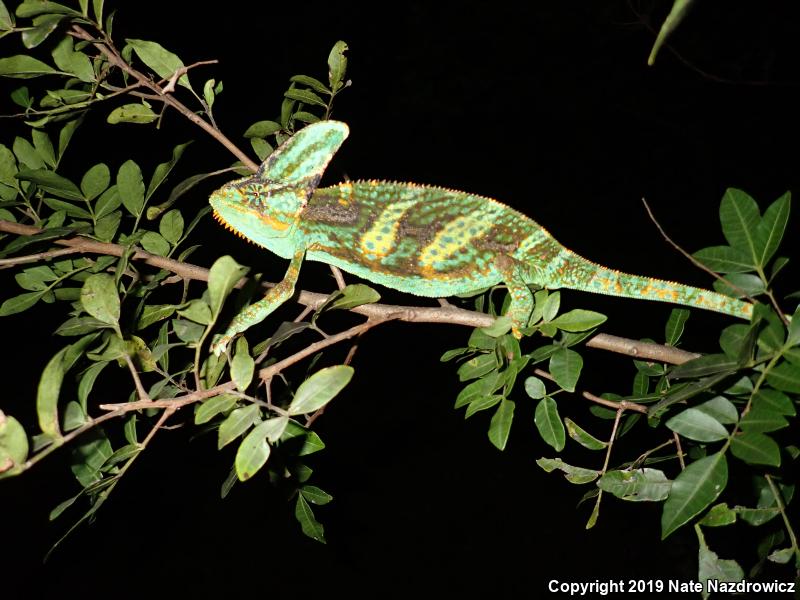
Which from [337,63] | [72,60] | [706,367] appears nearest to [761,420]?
[706,367]

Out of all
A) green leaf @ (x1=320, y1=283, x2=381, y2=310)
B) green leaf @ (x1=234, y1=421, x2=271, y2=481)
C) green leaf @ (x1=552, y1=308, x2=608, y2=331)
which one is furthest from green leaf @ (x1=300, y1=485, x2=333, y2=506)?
green leaf @ (x1=552, y1=308, x2=608, y2=331)

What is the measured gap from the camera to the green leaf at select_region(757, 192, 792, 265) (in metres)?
1.30

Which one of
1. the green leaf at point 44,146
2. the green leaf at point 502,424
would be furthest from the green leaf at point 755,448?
the green leaf at point 44,146

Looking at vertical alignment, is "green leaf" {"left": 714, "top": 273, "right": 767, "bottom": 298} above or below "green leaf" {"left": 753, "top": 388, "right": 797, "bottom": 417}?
above

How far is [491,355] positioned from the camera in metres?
1.64

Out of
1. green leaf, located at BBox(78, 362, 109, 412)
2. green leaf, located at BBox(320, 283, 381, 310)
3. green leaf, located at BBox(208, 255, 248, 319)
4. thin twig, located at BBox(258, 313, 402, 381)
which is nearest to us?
green leaf, located at BBox(208, 255, 248, 319)

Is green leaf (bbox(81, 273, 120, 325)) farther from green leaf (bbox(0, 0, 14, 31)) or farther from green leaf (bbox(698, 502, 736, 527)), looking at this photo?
green leaf (bbox(698, 502, 736, 527))

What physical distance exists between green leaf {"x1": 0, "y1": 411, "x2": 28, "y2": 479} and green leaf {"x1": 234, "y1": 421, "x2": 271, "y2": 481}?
0.32 m

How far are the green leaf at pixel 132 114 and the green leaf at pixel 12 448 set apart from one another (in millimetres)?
1226

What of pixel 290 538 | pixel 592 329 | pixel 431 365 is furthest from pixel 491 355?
pixel 431 365

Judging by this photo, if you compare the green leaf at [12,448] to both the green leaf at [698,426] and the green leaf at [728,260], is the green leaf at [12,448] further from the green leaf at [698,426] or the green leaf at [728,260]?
the green leaf at [728,260]

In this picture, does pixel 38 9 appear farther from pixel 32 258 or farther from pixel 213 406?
pixel 213 406

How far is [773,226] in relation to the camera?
4.35 ft

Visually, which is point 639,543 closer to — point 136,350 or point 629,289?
point 629,289
